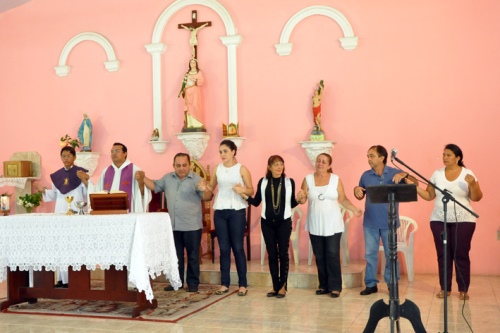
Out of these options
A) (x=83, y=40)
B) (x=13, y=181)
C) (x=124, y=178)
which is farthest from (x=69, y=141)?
(x=124, y=178)

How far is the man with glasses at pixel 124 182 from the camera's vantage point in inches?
255

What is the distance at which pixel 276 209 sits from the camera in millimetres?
6055

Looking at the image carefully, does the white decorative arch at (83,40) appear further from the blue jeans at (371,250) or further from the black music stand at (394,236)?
the black music stand at (394,236)

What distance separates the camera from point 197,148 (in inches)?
322

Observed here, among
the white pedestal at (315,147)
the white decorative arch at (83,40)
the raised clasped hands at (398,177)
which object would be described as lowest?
the raised clasped hands at (398,177)

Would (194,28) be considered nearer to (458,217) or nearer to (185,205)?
(185,205)

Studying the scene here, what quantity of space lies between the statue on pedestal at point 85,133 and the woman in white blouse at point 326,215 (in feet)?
12.3

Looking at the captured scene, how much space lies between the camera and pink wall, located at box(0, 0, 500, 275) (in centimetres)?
742

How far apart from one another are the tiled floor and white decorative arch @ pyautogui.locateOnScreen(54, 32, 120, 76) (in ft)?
13.4

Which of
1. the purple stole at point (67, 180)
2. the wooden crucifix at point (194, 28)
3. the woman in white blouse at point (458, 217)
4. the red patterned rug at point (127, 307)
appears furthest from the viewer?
the wooden crucifix at point (194, 28)

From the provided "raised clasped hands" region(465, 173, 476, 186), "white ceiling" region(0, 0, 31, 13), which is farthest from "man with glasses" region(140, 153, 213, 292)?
"white ceiling" region(0, 0, 31, 13)

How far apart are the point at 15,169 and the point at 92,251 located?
4104 millimetres

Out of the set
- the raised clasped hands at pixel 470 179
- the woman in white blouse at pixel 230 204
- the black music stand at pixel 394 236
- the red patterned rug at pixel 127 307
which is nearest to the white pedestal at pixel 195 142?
the woman in white blouse at pixel 230 204

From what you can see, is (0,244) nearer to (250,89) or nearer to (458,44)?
(250,89)
